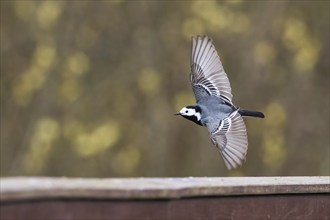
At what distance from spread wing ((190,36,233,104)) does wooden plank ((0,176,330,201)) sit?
4.66ft

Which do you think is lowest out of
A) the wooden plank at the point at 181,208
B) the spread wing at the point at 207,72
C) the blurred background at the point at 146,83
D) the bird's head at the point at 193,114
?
the blurred background at the point at 146,83

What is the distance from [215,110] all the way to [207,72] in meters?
0.36

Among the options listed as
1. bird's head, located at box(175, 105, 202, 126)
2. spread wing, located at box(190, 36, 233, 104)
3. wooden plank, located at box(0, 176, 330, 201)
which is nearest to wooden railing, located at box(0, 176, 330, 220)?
wooden plank, located at box(0, 176, 330, 201)

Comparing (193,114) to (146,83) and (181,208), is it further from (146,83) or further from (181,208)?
(146,83)

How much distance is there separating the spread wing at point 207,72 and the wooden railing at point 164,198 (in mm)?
1378

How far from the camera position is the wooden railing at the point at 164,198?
7.32 feet

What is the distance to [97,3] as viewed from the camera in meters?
9.20

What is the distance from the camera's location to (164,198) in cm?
247

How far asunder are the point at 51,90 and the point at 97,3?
3.12ft

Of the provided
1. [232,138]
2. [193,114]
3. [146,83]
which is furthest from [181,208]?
[146,83]

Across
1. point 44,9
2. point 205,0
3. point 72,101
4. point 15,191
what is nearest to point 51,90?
point 72,101

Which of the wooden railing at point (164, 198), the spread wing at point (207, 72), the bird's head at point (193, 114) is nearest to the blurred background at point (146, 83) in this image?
the spread wing at point (207, 72)

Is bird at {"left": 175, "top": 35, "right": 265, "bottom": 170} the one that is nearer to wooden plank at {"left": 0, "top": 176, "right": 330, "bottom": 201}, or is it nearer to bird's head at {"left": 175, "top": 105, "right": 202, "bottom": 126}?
bird's head at {"left": 175, "top": 105, "right": 202, "bottom": 126}

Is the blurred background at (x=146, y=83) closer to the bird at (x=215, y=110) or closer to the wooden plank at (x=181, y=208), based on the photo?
the bird at (x=215, y=110)
